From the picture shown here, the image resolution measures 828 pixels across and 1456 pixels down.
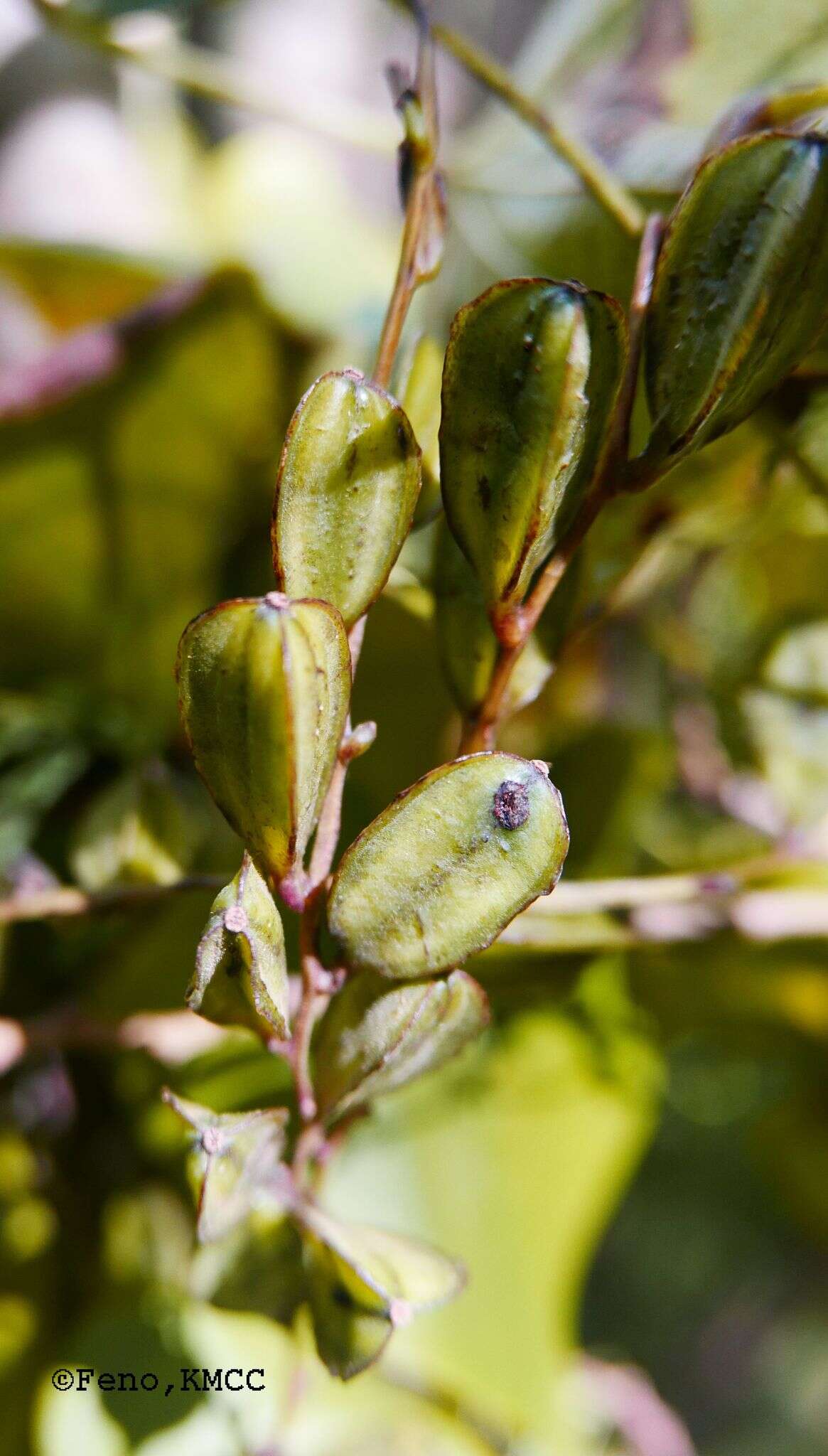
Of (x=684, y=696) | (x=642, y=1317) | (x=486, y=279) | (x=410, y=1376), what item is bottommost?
(x=642, y=1317)

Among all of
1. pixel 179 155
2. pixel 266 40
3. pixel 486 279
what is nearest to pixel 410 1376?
pixel 486 279

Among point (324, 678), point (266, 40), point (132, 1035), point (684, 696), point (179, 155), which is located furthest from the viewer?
point (266, 40)

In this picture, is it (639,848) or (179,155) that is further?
(179,155)

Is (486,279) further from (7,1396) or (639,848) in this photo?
(7,1396)

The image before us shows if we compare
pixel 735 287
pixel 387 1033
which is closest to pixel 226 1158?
pixel 387 1033

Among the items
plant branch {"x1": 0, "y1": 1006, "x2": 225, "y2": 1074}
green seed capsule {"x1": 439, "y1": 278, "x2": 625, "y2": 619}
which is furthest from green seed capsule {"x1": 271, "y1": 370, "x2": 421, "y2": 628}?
plant branch {"x1": 0, "y1": 1006, "x2": 225, "y2": 1074}

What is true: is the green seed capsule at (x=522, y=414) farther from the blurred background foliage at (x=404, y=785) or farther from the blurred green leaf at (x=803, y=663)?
the blurred green leaf at (x=803, y=663)

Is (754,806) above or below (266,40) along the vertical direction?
below
